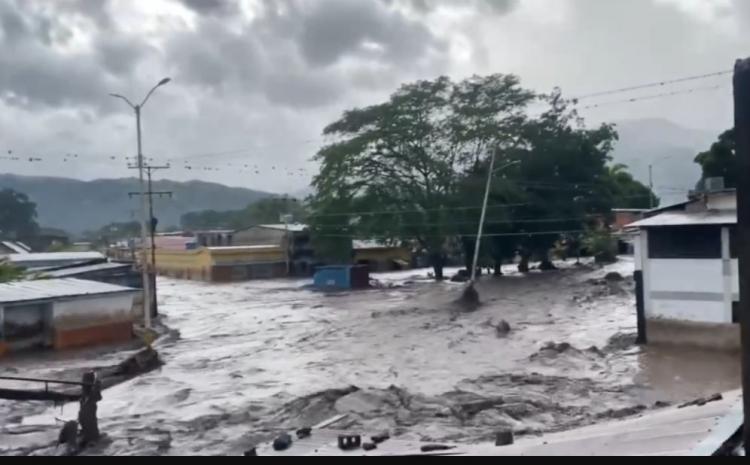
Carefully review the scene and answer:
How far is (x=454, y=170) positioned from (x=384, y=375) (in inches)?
1117

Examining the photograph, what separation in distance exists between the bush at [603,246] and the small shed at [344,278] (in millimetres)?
18327

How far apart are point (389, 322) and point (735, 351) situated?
1313 centimetres

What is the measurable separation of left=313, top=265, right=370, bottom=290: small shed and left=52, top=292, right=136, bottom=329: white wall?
20.6 meters

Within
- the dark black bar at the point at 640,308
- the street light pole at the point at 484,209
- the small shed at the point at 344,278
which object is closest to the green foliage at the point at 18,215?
the small shed at the point at 344,278

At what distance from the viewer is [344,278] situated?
47250 millimetres

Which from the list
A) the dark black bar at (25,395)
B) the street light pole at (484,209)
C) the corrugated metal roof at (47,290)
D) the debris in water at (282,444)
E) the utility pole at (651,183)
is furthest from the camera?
the utility pole at (651,183)

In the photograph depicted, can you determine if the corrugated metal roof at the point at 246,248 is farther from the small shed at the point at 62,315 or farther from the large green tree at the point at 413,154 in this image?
the small shed at the point at 62,315

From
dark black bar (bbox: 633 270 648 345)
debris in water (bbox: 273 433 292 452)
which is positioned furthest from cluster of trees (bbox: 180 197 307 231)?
debris in water (bbox: 273 433 292 452)

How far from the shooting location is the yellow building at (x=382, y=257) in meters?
60.1

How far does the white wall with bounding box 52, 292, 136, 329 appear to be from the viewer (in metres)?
24.9

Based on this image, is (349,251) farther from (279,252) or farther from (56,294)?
(56,294)

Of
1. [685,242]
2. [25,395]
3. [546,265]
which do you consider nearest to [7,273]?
[25,395]

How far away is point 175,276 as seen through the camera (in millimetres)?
62656

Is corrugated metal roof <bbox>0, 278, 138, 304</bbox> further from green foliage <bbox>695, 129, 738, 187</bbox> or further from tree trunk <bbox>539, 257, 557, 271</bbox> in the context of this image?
tree trunk <bbox>539, 257, 557, 271</bbox>
